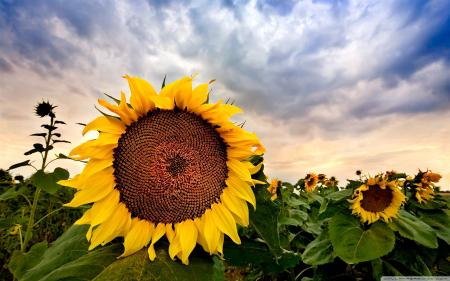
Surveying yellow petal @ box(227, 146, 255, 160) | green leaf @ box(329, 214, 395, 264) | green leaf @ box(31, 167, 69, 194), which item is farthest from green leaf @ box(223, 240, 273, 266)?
green leaf @ box(329, 214, 395, 264)

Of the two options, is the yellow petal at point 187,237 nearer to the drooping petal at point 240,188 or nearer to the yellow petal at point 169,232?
the yellow petal at point 169,232

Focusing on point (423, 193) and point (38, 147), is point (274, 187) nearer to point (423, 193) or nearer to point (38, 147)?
point (423, 193)

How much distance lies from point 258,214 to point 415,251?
2.79 metres

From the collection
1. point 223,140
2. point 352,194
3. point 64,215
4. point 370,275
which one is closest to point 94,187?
point 223,140

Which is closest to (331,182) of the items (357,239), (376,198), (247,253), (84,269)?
(376,198)

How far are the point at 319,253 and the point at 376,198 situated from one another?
0.76 m

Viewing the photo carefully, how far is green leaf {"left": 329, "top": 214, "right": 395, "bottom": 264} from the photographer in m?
2.89

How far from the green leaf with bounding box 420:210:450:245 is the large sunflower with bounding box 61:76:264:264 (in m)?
3.14

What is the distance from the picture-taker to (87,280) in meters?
0.97

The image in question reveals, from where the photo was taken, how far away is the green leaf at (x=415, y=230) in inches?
122

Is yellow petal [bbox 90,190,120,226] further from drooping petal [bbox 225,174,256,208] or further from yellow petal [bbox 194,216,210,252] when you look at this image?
drooping petal [bbox 225,174,256,208]

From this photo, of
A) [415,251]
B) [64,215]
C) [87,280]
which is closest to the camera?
[87,280]

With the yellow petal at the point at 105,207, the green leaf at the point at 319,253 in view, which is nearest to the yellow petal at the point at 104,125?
the yellow petal at the point at 105,207

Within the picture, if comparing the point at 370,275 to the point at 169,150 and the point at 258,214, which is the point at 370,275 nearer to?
the point at 258,214
